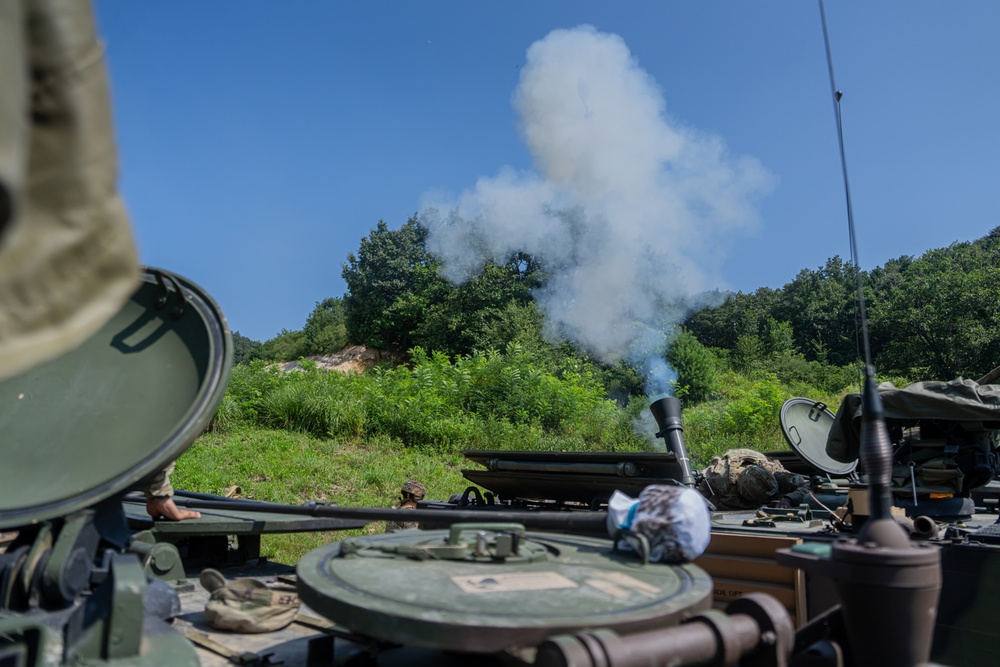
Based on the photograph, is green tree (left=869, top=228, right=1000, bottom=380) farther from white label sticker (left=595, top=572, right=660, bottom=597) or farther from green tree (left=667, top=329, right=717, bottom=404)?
white label sticker (left=595, top=572, right=660, bottom=597)

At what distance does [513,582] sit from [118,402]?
2071mm

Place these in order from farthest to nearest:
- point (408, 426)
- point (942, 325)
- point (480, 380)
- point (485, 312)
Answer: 1. point (942, 325)
2. point (485, 312)
3. point (480, 380)
4. point (408, 426)

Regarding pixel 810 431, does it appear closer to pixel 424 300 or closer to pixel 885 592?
pixel 885 592

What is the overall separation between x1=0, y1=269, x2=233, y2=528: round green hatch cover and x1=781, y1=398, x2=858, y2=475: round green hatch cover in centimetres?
590

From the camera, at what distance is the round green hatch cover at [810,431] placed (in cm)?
790

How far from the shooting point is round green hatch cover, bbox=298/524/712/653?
81.5 inches

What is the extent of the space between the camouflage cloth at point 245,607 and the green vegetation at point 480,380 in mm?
2655

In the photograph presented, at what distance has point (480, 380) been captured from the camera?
61.0 ft

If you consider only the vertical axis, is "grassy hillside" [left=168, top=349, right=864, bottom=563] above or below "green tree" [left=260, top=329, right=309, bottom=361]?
below

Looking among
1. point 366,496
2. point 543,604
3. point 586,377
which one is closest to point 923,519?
point 543,604

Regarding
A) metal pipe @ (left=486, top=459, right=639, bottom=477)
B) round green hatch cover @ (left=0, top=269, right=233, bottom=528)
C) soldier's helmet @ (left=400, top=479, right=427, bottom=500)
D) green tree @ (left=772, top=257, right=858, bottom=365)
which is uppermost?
green tree @ (left=772, top=257, right=858, bottom=365)

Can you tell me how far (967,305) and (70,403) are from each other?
3155cm

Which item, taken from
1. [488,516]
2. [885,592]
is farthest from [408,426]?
[885,592]

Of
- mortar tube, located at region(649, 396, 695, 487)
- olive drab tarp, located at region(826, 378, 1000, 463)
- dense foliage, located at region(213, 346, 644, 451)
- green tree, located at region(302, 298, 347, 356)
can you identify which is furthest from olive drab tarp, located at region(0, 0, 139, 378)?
green tree, located at region(302, 298, 347, 356)
